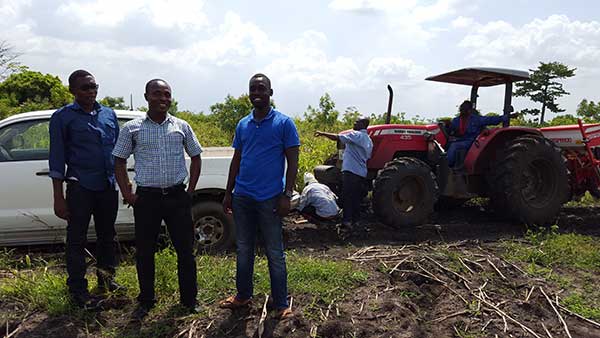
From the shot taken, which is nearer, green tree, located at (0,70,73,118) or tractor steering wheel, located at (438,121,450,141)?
Result: tractor steering wheel, located at (438,121,450,141)

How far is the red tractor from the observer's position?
7.21 m

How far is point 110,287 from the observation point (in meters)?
4.68

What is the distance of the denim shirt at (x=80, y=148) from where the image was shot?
419cm

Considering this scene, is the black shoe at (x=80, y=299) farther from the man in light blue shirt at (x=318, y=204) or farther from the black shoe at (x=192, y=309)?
the man in light blue shirt at (x=318, y=204)

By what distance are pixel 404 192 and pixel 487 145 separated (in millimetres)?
1467

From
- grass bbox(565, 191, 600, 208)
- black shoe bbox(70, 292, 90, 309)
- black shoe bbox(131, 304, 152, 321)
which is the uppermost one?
grass bbox(565, 191, 600, 208)

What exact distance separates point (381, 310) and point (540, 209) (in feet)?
14.1

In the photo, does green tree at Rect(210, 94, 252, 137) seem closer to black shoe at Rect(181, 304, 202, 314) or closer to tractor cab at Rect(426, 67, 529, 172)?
tractor cab at Rect(426, 67, 529, 172)

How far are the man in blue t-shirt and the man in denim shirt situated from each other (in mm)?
1075

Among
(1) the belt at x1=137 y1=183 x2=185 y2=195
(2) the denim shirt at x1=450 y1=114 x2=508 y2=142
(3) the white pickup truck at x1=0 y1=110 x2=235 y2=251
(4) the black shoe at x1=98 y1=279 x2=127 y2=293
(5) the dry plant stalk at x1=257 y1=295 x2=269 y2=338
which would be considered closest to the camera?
(5) the dry plant stalk at x1=257 y1=295 x2=269 y2=338

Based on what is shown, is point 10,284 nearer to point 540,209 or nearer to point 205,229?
point 205,229

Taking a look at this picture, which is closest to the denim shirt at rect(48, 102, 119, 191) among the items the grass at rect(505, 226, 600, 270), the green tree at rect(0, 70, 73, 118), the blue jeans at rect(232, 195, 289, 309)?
the blue jeans at rect(232, 195, 289, 309)

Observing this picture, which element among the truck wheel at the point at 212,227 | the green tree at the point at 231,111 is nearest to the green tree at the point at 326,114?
the green tree at the point at 231,111

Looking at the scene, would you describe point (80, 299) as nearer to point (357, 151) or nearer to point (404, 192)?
point (357, 151)
